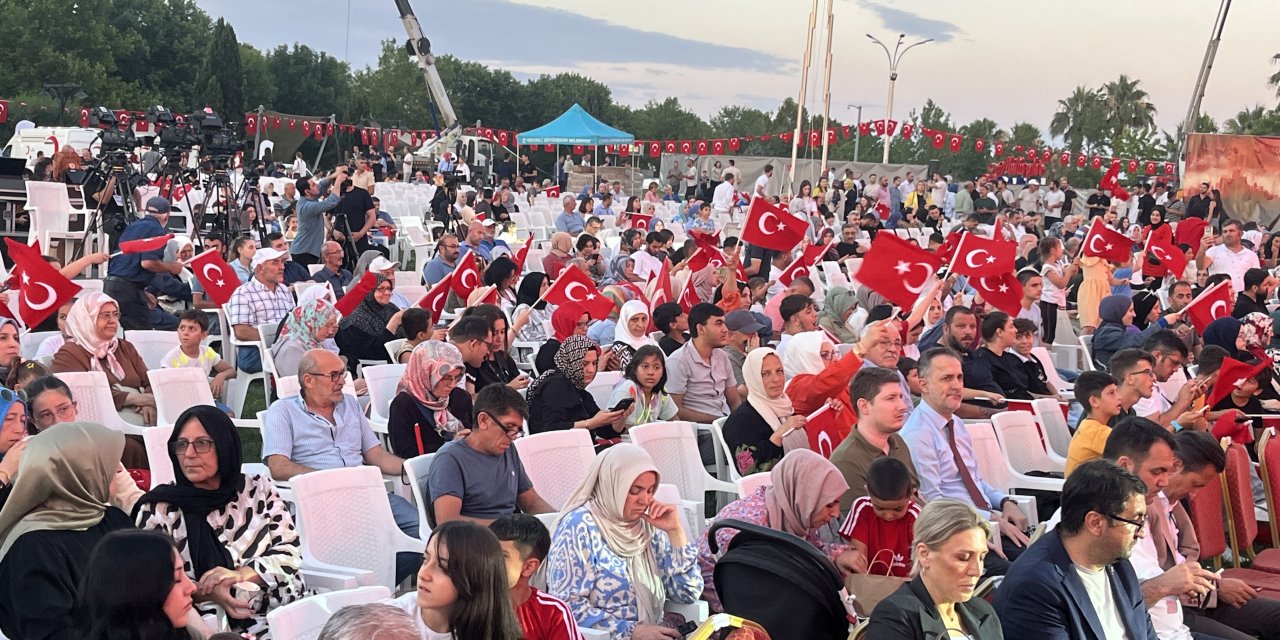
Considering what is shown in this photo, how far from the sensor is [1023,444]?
6621 mm

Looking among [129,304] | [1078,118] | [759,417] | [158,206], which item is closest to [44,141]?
[158,206]

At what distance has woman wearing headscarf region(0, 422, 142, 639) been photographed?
3.29 m

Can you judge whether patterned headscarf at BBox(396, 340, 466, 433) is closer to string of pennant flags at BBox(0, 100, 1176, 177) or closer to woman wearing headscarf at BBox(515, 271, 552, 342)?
woman wearing headscarf at BBox(515, 271, 552, 342)

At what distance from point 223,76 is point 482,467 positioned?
52.2 metres

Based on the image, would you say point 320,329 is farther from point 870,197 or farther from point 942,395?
point 870,197

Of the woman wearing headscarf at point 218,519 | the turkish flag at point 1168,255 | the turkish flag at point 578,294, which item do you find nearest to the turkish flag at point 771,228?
the turkish flag at point 578,294

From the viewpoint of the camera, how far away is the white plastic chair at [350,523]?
14.6 ft

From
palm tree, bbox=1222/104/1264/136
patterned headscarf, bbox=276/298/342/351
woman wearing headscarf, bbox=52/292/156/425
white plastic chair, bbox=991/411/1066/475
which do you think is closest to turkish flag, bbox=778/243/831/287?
white plastic chair, bbox=991/411/1066/475

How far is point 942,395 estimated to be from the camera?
17.6 feet

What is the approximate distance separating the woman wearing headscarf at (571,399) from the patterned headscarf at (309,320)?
133 centimetres

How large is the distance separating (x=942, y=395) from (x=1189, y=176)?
20.3 meters

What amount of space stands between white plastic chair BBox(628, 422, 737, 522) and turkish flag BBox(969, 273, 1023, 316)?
3.70 metres

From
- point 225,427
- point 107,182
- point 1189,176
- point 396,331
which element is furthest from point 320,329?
point 1189,176

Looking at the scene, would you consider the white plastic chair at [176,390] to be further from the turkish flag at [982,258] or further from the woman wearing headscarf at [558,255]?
the woman wearing headscarf at [558,255]
